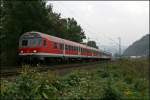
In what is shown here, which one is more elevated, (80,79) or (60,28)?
(60,28)

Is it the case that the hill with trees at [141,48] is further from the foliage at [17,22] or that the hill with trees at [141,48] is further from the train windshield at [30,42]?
the train windshield at [30,42]

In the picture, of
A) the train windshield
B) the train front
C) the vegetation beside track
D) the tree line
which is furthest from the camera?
the tree line

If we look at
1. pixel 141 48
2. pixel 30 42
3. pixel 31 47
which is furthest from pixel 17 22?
pixel 141 48

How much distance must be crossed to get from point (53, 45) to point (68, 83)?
19906 mm

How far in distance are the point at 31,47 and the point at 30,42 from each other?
0.58 metres

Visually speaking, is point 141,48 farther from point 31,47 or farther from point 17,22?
point 31,47

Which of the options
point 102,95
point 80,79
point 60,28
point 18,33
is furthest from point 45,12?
point 102,95

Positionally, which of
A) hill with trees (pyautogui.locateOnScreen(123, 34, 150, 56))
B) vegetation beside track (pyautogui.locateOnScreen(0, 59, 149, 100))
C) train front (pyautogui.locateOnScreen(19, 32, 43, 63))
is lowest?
vegetation beside track (pyautogui.locateOnScreen(0, 59, 149, 100))

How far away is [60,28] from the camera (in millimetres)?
55219

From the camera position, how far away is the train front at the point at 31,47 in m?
30.5

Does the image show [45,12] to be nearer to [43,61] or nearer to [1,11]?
[1,11]

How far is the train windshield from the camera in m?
30.7

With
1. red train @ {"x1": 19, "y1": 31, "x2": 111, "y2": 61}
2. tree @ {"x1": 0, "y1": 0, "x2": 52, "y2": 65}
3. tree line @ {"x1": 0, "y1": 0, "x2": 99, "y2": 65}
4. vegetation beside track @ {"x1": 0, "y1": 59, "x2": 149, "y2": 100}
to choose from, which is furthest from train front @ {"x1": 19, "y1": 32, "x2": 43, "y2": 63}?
vegetation beside track @ {"x1": 0, "y1": 59, "x2": 149, "y2": 100}

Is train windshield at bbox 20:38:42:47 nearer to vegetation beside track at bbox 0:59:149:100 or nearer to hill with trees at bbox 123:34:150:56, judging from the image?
vegetation beside track at bbox 0:59:149:100
